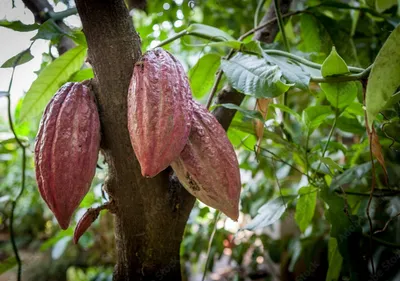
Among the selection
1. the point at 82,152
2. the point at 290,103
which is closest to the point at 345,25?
the point at 290,103

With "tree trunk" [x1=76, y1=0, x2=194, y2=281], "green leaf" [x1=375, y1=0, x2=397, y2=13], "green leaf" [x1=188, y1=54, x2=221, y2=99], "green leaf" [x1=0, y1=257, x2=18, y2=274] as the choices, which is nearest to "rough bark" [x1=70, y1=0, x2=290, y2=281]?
"tree trunk" [x1=76, y1=0, x2=194, y2=281]

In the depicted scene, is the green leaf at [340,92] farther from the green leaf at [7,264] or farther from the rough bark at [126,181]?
the green leaf at [7,264]

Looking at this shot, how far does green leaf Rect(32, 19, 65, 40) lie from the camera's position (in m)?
0.56

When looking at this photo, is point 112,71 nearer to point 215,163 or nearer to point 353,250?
point 215,163

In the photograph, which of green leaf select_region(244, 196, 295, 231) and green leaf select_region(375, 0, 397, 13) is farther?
green leaf select_region(375, 0, 397, 13)

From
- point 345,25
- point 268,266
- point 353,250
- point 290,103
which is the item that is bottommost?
point 268,266

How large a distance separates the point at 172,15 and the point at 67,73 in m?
0.55

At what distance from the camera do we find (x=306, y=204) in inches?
30.5

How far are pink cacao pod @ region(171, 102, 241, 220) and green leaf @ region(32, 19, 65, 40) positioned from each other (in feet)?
0.84

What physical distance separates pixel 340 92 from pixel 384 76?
0.17 m

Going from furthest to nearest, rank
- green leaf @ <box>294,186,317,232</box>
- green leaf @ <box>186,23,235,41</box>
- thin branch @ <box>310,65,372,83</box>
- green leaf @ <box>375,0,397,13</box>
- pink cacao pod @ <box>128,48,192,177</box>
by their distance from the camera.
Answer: green leaf @ <box>375,0,397,13</box>
green leaf @ <box>294,186,317,232</box>
green leaf @ <box>186,23,235,41</box>
thin branch @ <box>310,65,372,83</box>
pink cacao pod @ <box>128,48,192,177</box>

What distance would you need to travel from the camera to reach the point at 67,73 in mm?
665

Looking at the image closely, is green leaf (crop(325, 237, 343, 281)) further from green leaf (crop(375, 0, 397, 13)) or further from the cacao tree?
green leaf (crop(375, 0, 397, 13))

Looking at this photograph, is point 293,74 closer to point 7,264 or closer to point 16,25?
point 16,25
